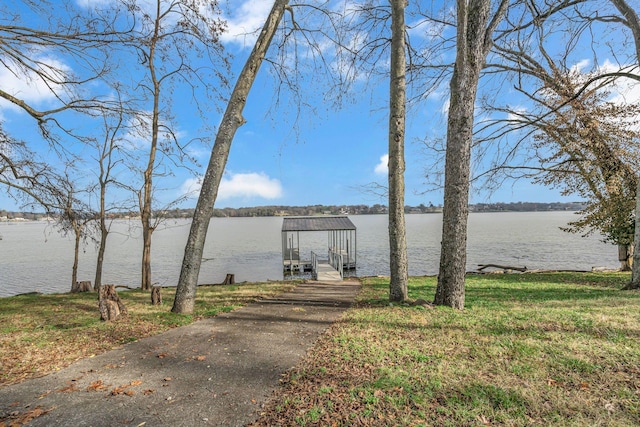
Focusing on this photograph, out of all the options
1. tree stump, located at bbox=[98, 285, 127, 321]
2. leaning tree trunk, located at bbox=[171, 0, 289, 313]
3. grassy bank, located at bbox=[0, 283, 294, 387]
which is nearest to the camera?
grassy bank, located at bbox=[0, 283, 294, 387]

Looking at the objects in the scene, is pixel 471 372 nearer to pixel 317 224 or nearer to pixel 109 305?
pixel 109 305

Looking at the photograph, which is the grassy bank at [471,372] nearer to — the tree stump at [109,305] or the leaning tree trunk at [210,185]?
the leaning tree trunk at [210,185]

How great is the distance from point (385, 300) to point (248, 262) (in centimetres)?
2216

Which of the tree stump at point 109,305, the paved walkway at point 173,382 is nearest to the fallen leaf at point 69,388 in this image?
the paved walkway at point 173,382

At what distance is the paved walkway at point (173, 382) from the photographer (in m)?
2.69

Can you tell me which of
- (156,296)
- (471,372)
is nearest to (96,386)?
(471,372)

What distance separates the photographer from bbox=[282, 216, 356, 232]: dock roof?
21531 millimetres

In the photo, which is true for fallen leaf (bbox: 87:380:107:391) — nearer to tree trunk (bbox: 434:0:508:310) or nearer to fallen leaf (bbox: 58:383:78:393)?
fallen leaf (bbox: 58:383:78:393)

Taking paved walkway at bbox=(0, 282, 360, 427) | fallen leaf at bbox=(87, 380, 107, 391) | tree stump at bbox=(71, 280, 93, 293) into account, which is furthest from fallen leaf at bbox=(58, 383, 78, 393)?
tree stump at bbox=(71, 280, 93, 293)

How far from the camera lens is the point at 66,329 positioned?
5.10 metres

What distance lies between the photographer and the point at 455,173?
5.88m

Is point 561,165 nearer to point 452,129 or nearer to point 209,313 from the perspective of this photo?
point 452,129

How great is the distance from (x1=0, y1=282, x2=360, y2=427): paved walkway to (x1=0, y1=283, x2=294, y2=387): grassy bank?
330 mm

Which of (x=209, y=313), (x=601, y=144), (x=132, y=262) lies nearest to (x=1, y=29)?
(x=209, y=313)
